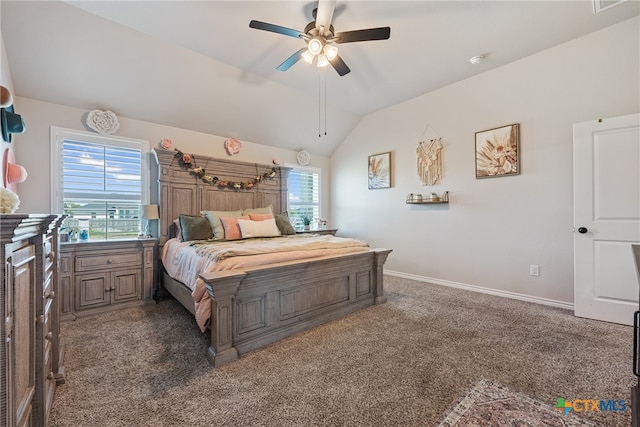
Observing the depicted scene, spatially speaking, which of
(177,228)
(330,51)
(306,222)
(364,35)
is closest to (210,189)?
(177,228)

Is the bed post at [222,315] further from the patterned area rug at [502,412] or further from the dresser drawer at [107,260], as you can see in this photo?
the dresser drawer at [107,260]

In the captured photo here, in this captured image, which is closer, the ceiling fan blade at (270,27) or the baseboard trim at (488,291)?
the ceiling fan blade at (270,27)

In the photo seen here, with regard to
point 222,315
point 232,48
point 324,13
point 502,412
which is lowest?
point 502,412

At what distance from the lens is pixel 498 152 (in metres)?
3.42

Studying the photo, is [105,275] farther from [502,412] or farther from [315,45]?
[502,412]

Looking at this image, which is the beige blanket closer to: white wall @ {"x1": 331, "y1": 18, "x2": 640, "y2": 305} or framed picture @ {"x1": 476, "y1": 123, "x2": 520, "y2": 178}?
white wall @ {"x1": 331, "y1": 18, "x2": 640, "y2": 305}

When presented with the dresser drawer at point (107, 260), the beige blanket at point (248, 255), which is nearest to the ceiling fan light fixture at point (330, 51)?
the beige blanket at point (248, 255)

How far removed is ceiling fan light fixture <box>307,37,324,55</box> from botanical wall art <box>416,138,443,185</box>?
8.04ft

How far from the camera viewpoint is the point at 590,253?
2.70m

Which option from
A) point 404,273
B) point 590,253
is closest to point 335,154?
point 404,273

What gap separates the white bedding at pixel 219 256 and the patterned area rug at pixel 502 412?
5.15ft

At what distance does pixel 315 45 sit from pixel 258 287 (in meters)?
2.12

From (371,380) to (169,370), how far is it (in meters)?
1.39

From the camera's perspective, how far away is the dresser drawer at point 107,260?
2.82m
